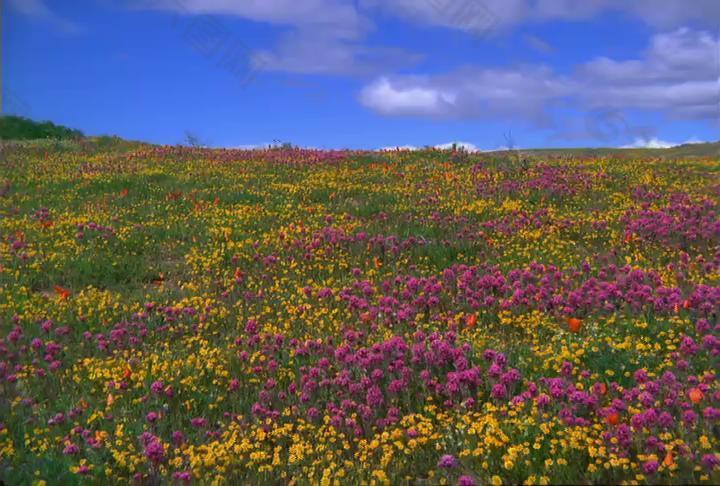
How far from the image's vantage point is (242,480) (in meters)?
5.51

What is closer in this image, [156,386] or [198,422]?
[198,422]

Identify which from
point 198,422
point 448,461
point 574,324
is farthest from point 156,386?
point 574,324

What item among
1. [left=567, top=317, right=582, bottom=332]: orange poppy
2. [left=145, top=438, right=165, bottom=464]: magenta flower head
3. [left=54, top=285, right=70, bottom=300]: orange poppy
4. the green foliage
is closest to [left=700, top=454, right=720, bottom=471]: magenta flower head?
[left=567, top=317, right=582, bottom=332]: orange poppy

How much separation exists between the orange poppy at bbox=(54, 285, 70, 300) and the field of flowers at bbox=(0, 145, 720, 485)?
0.15m

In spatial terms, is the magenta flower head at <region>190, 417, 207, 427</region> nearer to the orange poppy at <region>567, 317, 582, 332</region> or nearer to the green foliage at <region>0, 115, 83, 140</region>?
the orange poppy at <region>567, 317, 582, 332</region>

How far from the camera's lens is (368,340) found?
311 inches

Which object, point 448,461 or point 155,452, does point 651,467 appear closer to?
point 448,461

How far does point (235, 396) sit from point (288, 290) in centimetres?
349

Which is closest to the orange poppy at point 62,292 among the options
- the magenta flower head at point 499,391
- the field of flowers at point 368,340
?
the field of flowers at point 368,340

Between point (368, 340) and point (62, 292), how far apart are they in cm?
597

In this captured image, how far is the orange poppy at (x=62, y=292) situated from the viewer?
10738mm

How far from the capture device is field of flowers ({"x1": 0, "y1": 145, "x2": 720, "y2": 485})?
17.8 ft

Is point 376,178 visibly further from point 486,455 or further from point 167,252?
point 486,455

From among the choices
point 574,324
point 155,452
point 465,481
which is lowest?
point 155,452
